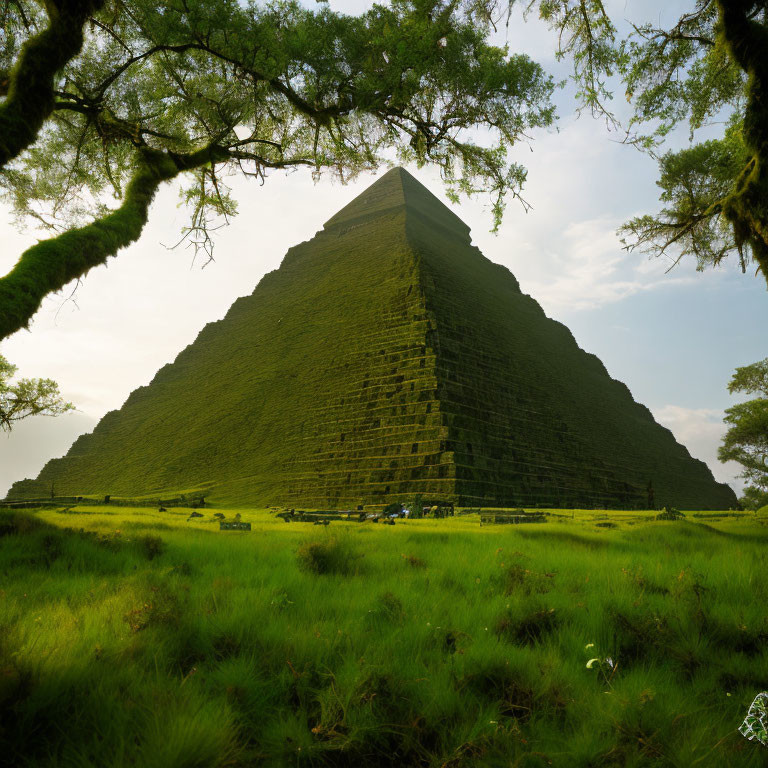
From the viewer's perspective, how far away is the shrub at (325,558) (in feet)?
11.4

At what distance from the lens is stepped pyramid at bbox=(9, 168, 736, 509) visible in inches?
683

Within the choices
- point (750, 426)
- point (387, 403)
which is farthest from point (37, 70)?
point (750, 426)

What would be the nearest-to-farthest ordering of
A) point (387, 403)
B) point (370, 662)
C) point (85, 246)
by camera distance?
point (370, 662), point (85, 246), point (387, 403)

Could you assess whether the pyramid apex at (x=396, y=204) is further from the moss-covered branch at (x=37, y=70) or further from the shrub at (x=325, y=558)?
the shrub at (x=325, y=558)

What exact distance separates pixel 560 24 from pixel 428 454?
1229 cm

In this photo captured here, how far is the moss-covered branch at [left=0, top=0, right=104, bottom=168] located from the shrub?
5.21 meters

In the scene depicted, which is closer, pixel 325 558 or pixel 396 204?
pixel 325 558

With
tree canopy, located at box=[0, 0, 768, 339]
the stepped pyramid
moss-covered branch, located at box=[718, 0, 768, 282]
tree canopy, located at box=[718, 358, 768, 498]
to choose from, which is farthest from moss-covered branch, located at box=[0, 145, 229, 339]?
tree canopy, located at box=[718, 358, 768, 498]

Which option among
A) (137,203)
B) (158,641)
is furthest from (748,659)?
(137,203)

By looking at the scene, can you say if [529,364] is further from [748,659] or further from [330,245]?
[748,659]

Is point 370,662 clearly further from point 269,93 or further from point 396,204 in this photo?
point 396,204

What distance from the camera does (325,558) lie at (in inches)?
140

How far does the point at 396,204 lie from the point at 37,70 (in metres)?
36.4

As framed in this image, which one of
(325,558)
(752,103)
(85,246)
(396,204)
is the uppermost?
(396,204)
